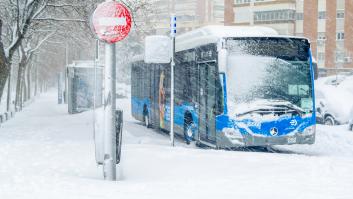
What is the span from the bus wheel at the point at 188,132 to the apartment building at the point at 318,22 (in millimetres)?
50124

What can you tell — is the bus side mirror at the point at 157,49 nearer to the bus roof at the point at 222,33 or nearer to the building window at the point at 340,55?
the bus roof at the point at 222,33

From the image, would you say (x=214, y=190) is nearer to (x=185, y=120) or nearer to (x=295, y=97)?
(x=295, y=97)

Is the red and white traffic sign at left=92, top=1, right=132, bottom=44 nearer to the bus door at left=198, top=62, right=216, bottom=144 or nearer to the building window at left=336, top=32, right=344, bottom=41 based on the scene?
the bus door at left=198, top=62, right=216, bottom=144

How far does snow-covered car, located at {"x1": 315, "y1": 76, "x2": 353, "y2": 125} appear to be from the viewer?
72.1 feet

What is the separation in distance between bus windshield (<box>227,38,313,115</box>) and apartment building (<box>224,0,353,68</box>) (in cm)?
5228

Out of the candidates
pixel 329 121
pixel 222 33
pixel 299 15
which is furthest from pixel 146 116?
pixel 299 15

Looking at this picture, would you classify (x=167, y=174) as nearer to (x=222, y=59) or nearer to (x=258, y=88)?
(x=222, y=59)

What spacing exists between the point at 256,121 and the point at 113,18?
6070 mm

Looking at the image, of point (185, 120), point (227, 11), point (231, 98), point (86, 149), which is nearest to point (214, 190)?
point (86, 149)

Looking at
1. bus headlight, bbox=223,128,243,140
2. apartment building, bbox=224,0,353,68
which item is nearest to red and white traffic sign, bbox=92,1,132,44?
bus headlight, bbox=223,128,243,140

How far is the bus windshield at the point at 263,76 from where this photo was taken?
42.1 feet

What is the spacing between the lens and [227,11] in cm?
7675

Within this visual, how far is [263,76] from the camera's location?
12852 millimetres

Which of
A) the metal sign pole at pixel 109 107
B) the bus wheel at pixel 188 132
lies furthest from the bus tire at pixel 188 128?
the metal sign pole at pixel 109 107
